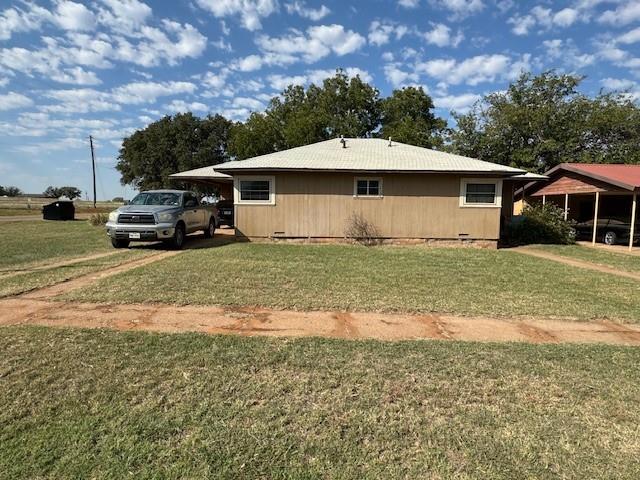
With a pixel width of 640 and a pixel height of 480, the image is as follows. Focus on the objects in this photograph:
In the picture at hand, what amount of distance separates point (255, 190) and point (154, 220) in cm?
352

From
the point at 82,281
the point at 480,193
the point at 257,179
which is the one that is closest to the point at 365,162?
the point at 257,179

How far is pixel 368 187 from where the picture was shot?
44.3 ft

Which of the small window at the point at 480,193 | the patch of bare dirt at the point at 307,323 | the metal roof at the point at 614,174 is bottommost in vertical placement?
the patch of bare dirt at the point at 307,323

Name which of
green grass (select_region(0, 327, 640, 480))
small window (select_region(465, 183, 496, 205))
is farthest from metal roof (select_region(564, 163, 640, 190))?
green grass (select_region(0, 327, 640, 480))

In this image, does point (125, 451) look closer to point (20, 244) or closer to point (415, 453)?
point (415, 453)

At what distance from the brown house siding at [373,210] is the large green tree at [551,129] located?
1877cm

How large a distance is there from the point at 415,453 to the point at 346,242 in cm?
1114

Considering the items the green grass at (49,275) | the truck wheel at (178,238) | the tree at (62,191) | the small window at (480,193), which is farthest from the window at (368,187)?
the tree at (62,191)

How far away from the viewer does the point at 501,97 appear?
107 feet

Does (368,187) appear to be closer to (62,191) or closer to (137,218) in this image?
(137,218)

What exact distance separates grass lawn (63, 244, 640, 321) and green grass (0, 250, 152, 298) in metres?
0.92

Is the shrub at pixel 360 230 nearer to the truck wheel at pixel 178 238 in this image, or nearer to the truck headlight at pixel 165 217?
the truck wheel at pixel 178 238

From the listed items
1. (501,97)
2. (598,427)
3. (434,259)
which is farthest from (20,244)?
(501,97)

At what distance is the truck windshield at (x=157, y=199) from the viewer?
12367mm
